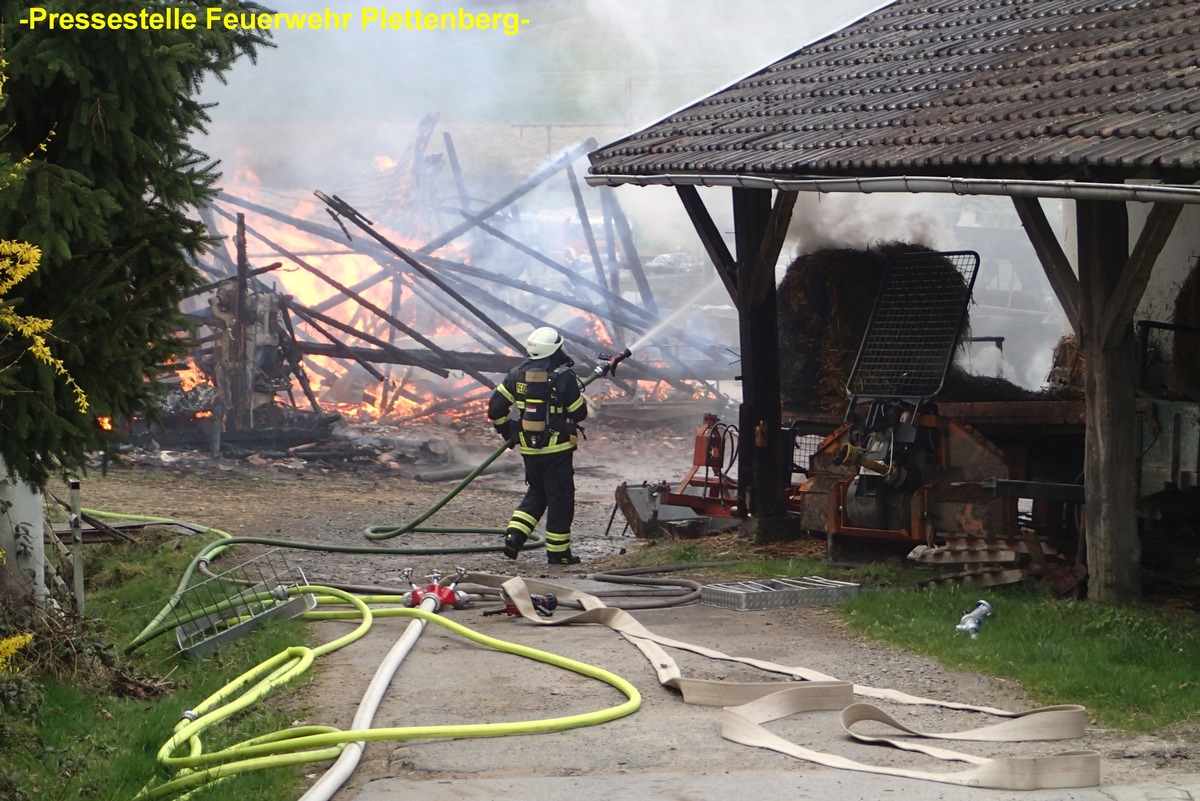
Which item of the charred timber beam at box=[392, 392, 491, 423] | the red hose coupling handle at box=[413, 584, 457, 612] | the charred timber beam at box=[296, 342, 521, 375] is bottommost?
the red hose coupling handle at box=[413, 584, 457, 612]

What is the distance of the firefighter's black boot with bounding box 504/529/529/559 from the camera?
11219 millimetres

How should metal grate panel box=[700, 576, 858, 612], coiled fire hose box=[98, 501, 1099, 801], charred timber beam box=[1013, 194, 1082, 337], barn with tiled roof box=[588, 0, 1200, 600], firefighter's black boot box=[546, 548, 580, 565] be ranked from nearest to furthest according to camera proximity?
coiled fire hose box=[98, 501, 1099, 801] < barn with tiled roof box=[588, 0, 1200, 600] < charred timber beam box=[1013, 194, 1082, 337] < metal grate panel box=[700, 576, 858, 612] < firefighter's black boot box=[546, 548, 580, 565]

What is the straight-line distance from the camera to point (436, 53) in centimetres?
3919

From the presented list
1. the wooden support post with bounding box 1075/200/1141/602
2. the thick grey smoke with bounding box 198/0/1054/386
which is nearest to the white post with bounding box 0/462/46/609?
the wooden support post with bounding box 1075/200/1141/602

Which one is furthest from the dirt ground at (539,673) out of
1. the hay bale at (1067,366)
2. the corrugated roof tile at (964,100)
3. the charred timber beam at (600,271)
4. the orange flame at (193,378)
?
the charred timber beam at (600,271)

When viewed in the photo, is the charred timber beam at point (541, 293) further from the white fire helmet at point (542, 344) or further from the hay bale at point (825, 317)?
the white fire helmet at point (542, 344)

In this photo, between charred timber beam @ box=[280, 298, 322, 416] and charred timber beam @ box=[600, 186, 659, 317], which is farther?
charred timber beam @ box=[600, 186, 659, 317]

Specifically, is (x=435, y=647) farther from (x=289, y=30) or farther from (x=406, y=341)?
(x=289, y=30)

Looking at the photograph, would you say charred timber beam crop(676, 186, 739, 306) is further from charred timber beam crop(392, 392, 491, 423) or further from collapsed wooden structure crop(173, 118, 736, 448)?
charred timber beam crop(392, 392, 491, 423)

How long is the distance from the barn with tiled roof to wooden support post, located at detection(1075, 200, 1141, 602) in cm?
1

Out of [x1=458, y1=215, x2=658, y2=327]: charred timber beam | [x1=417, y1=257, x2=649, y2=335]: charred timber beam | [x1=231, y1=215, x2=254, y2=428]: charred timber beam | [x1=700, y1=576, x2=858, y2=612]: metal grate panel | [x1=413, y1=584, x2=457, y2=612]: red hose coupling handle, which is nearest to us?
[x1=413, y1=584, x2=457, y2=612]: red hose coupling handle

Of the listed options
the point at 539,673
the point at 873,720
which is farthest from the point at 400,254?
the point at 873,720

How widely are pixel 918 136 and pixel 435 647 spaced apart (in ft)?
14.8

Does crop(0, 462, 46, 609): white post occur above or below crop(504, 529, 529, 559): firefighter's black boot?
above
